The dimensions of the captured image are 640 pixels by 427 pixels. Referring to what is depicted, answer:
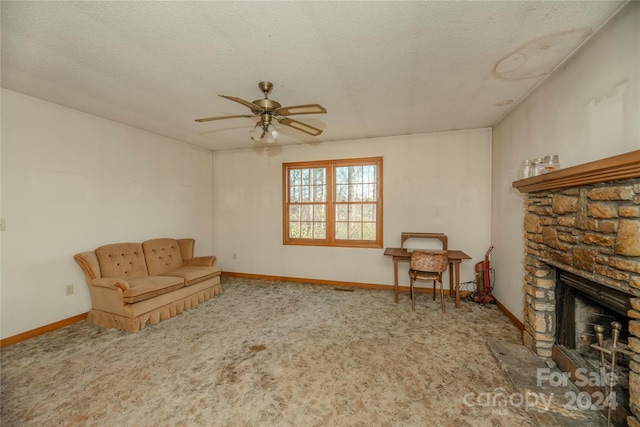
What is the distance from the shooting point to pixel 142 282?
11.0ft

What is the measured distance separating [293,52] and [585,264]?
2632mm

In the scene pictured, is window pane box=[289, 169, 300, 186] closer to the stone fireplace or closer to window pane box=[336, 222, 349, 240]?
window pane box=[336, 222, 349, 240]

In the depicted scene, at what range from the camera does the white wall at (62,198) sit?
9.32 ft

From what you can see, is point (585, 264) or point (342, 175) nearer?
point (585, 264)

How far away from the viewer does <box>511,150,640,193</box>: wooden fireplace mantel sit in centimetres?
135

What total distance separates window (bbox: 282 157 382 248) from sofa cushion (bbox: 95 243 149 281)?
239 centimetres

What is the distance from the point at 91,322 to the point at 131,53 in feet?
10.4

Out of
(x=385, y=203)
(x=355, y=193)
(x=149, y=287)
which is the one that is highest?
(x=355, y=193)

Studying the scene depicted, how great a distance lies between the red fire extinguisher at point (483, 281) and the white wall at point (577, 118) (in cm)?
23

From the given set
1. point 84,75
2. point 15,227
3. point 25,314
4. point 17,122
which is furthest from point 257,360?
point 17,122

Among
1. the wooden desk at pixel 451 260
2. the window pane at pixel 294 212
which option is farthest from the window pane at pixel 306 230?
the wooden desk at pixel 451 260

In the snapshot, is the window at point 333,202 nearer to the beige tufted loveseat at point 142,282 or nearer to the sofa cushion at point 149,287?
the beige tufted loveseat at point 142,282

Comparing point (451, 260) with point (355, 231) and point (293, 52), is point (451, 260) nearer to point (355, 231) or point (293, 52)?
point (355, 231)

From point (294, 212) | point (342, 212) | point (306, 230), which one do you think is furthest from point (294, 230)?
point (342, 212)
